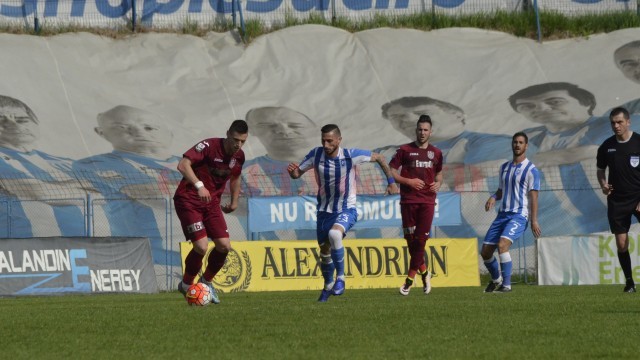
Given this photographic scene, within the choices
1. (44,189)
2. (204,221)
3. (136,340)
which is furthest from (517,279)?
(136,340)

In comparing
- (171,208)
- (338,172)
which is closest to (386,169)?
(338,172)

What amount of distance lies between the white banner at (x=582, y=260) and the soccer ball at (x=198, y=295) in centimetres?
1083

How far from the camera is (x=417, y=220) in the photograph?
52.2 ft

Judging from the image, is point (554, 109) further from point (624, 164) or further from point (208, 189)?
point (208, 189)

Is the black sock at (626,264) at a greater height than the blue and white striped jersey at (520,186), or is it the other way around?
the blue and white striped jersey at (520,186)

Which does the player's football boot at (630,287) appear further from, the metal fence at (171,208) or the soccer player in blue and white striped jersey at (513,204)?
the metal fence at (171,208)

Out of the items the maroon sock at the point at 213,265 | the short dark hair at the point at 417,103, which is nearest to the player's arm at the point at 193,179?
the maroon sock at the point at 213,265

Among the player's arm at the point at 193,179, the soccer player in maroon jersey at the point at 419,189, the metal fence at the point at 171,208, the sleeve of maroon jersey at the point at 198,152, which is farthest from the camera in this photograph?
the metal fence at the point at 171,208

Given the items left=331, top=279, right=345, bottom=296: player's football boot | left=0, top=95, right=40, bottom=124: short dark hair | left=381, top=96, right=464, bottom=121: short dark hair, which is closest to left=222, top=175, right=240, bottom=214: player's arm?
left=331, top=279, right=345, bottom=296: player's football boot

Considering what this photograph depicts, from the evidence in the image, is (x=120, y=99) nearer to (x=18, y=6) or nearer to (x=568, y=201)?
(x=18, y=6)

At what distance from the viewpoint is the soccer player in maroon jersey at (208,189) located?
1259 centimetres

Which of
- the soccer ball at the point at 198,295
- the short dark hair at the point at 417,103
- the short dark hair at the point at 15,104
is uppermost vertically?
the short dark hair at the point at 15,104

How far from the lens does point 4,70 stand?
3350cm

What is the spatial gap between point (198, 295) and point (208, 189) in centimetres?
122
